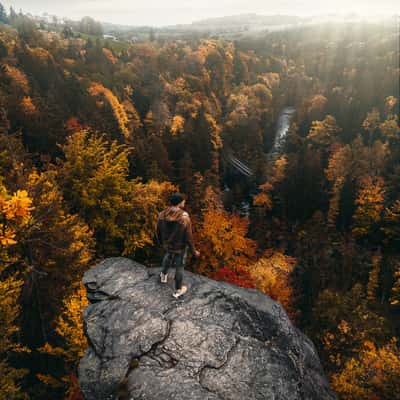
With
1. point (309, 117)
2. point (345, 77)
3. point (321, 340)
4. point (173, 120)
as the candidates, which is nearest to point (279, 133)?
point (309, 117)

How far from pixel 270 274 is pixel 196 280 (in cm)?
3110

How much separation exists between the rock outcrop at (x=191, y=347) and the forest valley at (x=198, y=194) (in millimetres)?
3199

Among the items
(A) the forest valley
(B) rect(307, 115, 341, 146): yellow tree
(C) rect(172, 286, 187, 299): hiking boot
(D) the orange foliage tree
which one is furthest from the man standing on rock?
(B) rect(307, 115, 341, 146): yellow tree

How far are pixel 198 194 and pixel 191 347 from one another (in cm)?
3723

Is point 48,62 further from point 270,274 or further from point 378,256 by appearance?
point 378,256

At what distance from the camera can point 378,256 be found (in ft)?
170

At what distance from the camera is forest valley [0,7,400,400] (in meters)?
20.0

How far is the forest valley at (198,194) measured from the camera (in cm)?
2005

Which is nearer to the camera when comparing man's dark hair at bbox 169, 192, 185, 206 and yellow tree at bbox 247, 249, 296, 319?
man's dark hair at bbox 169, 192, 185, 206

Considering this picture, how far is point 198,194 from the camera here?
4597cm

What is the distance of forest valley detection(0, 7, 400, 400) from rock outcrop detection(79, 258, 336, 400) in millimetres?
3199

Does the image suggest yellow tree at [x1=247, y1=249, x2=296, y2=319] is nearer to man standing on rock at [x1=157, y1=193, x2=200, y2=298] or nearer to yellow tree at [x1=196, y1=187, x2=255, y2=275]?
yellow tree at [x1=196, y1=187, x2=255, y2=275]

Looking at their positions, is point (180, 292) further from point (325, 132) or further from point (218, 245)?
point (325, 132)

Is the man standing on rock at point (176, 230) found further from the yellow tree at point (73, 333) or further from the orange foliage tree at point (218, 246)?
the orange foliage tree at point (218, 246)
